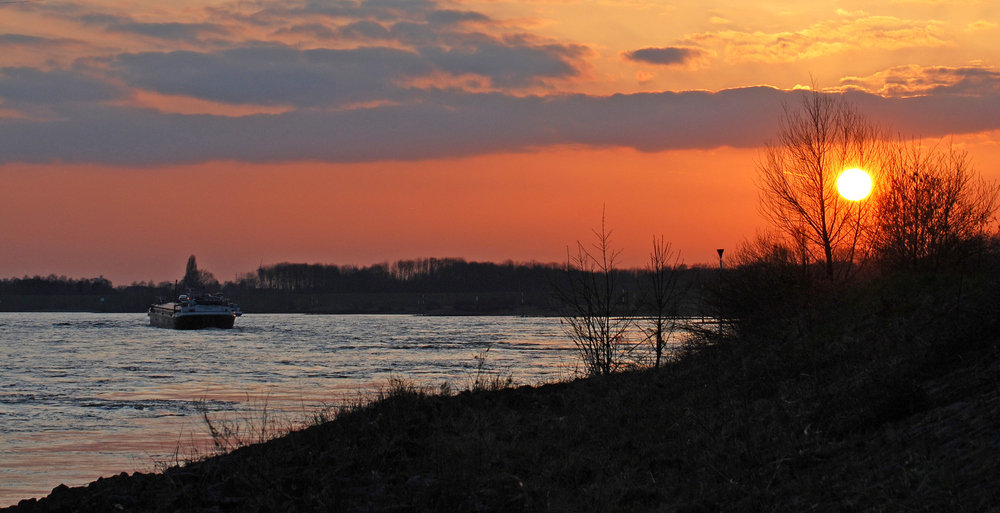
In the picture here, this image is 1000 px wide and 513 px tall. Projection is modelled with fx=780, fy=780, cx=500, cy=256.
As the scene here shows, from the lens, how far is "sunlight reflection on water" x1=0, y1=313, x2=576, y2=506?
1588 cm

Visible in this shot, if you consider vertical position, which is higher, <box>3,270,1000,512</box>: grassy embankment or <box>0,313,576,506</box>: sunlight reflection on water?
<box>3,270,1000,512</box>: grassy embankment

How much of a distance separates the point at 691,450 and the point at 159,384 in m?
25.8

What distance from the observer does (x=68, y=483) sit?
520 inches

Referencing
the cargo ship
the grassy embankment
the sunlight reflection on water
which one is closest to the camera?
the grassy embankment

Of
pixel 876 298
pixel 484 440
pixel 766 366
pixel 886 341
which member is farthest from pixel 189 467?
pixel 876 298

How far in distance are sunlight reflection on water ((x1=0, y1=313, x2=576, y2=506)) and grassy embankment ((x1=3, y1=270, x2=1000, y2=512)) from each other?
4629 mm

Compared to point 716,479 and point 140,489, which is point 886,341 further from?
point 140,489

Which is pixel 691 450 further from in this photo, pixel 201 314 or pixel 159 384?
pixel 201 314

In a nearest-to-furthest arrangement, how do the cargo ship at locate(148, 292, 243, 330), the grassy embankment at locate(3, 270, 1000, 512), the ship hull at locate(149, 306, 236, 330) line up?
1. the grassy embankment at locate(3, 270, 1000, 512)
2. the ship hull at locate(149, 306, 236, 330)
3. the cargo ship at locate(148, 292, 243, 330)

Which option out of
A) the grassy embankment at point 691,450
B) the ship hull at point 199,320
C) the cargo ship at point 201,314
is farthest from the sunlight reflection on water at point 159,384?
the cargo ship at point 201,314

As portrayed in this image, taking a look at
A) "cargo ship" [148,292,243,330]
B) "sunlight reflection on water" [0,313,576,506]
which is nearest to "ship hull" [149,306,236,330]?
"cargo ship" [148,292,243,330]

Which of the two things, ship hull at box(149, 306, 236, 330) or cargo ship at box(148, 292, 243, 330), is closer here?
ship hull at box(149, 306, 236, 330)

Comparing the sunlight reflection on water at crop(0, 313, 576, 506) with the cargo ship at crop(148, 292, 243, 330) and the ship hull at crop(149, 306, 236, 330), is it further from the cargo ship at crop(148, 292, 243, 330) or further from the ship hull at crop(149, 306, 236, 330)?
the cargo ship at crop(148, 292, 243, 330)

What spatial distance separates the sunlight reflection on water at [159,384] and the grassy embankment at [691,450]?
4.63 m
